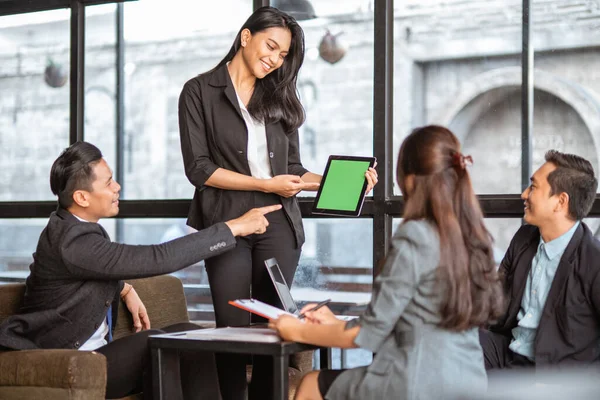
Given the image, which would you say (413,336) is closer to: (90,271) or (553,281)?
(553,281)

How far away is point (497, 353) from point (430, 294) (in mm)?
952

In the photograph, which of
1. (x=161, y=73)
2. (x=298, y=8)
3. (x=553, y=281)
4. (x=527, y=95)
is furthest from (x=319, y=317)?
(x=161, y=73)

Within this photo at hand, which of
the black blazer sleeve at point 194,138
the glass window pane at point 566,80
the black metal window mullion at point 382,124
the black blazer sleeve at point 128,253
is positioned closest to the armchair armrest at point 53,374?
the black blazer sleeve at point 128,253

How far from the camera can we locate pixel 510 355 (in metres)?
2.71

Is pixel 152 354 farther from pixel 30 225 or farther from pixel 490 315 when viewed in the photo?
pixel 30 225

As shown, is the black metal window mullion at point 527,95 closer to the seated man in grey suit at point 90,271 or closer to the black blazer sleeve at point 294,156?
the black blazer sleeve at point 294,156

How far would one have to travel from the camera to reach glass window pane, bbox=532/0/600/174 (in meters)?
3.33

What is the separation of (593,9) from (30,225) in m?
3.12

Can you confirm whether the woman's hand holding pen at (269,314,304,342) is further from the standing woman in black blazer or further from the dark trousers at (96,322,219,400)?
the standing woman in black blazer

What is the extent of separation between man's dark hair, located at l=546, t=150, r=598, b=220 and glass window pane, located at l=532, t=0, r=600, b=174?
2.45ft

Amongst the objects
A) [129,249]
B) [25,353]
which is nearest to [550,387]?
[129,249]

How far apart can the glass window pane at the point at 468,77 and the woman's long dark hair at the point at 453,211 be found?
158 cm

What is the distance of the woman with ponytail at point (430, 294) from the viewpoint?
1.88 meters

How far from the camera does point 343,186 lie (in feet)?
9.23
